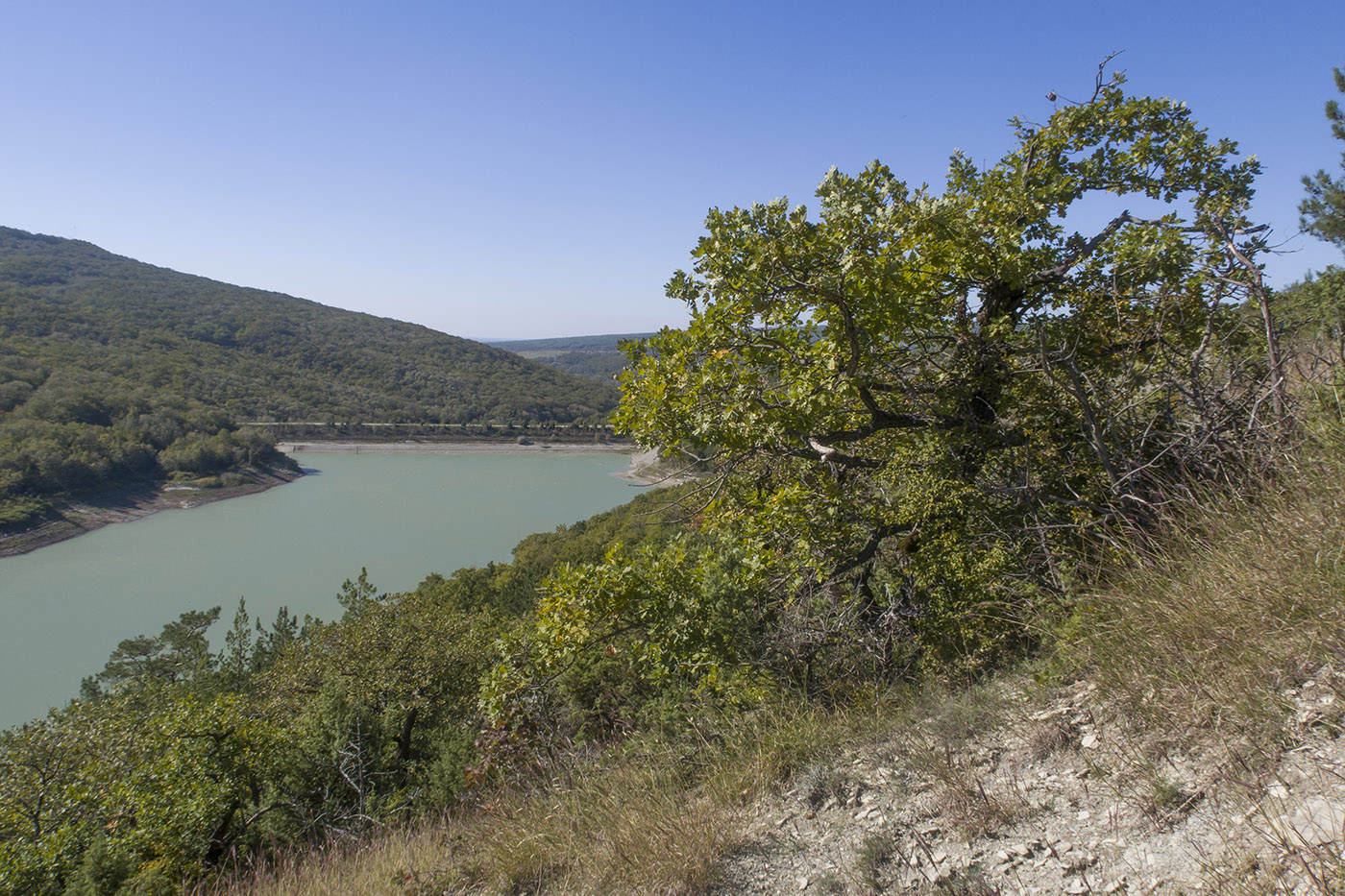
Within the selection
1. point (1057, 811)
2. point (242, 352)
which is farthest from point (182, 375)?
point (1057, 811)

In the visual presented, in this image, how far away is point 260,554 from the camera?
1636 inches

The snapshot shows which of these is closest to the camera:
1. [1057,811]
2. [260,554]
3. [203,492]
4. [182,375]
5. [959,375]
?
[1057,811]

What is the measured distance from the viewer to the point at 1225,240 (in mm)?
2904

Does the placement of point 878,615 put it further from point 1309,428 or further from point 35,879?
point 35,879

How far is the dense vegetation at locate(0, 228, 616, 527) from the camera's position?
176 ft

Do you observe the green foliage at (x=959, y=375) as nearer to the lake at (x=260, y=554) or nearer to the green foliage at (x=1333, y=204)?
the green foliage at (x=1333, y=204)

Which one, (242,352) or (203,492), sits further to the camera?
(242,352)

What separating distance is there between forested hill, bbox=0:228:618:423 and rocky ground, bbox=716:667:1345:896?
87081 millimetres

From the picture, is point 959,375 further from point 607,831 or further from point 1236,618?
point 607,831

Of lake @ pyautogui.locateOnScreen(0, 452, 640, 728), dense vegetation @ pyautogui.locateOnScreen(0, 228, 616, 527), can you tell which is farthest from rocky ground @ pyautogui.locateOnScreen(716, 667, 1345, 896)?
dense vegetation @ pyautogui.locateOnScreen(0, 228, 616, 527)

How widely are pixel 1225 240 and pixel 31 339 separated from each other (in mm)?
116539

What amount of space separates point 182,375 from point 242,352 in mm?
22416

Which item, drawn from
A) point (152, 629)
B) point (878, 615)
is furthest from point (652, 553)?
point (152, 629)

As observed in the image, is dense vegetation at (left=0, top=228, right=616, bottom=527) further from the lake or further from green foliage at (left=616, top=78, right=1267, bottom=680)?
green foliage at (left=616, top=78, right=1267, bottom=680)
